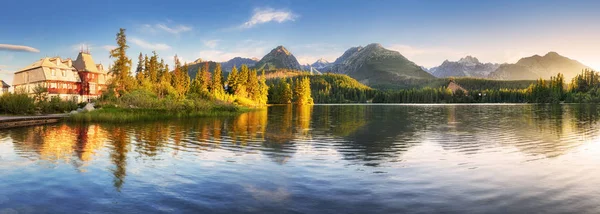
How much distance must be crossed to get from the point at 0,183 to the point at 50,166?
10.8 feet

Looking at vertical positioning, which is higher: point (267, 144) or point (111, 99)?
point (111, 99)

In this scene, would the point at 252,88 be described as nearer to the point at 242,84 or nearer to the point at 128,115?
the point at 242,84

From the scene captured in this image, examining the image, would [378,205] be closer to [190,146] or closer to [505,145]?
[190,146]

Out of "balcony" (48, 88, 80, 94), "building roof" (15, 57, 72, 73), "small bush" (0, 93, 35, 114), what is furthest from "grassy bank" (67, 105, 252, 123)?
"building roof" (15, 57, 72, 73)

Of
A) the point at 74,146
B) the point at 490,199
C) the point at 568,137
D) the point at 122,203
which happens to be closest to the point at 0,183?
the point at 122,203

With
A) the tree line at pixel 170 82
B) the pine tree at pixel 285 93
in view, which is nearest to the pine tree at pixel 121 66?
the tree line at pixel 170 82

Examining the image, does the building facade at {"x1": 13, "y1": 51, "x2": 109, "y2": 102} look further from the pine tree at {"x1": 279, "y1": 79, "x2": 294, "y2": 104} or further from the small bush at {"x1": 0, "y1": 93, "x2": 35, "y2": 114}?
the pine tree at {"x1": 279, "y1": 79, "x2": 294, "y2": 104}

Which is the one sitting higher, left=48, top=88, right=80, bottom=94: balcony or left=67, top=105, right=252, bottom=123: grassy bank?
left=48, top=88, right=80, bottom=94: balcony

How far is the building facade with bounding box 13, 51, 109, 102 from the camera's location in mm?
87375

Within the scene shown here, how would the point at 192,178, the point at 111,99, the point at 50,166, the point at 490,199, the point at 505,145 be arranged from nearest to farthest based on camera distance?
the point at 490,199 → the point at 192,178 → the point at 50,166 → the point at 505,145 → the point at 111,99

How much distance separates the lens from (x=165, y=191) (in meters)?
12.6

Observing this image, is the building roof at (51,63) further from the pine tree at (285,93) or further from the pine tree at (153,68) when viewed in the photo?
the pine tree at (285,93)

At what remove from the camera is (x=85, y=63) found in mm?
97688

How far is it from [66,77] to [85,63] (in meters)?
7.47
